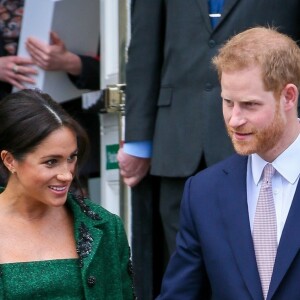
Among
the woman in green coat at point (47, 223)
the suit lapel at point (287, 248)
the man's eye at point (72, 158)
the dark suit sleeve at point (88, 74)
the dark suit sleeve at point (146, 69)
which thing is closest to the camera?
the suit lapel at point (287, 248)

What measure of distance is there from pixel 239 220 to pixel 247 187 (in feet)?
0.39

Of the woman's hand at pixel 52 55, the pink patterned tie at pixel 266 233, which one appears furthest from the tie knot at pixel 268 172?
the woman's hand at pixel 52 55

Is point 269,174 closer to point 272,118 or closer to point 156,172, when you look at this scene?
point 272,118

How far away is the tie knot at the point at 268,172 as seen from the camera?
3441 mm

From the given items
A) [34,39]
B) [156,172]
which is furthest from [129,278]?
[34,39]

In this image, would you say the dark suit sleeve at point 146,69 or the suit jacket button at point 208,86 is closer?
the suit jacket button at point 208,86

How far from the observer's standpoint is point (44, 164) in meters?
3.61

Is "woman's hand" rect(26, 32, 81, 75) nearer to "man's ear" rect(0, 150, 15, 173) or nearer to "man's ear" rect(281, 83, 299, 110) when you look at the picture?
"man's ear" rect(0, 150, 15, 173)

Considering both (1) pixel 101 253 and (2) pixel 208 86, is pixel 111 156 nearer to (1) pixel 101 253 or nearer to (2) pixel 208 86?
(2) pixel 208 86

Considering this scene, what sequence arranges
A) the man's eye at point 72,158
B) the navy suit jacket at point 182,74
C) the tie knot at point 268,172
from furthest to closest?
the navy suit jacket at point 182,74 < the man's eye at point 72,158 < the tie knot at point 268,172

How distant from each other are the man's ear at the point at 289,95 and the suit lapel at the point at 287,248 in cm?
32

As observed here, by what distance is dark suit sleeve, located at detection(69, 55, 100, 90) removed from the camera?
18.7ft

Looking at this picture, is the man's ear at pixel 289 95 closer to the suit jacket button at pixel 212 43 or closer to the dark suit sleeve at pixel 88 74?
the suit jacket button at pixel 212 43

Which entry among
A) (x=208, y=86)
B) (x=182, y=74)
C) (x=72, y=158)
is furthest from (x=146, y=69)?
(x=72, y=158)
